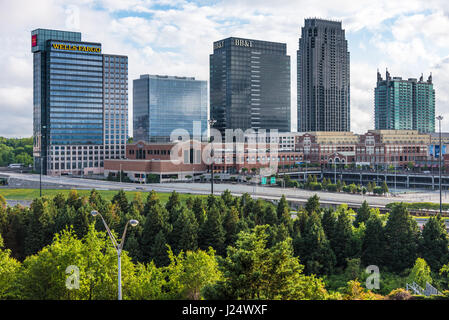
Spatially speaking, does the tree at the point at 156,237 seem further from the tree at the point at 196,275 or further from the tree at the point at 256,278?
the tree at the point at 256,278

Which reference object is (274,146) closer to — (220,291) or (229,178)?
(229,178)

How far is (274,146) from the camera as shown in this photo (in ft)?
472

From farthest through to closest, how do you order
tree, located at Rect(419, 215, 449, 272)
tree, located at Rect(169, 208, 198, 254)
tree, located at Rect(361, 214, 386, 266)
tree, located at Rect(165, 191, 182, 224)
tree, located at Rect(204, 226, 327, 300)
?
tree, located at Rect(165, 191, 182, 224), tree, located at Rect(169, 208, 198, 254), tree, located at Rect(361, 214, 386, 266), tree, located at Rect(419, 215, 449, 272), tree, located at Rect(204, 226, 327, 300)

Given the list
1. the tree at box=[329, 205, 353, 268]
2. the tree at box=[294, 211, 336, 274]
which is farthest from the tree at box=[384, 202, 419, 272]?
the tree at box=[294, 211, 336, 274]

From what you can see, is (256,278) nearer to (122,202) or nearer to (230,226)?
(230,226)

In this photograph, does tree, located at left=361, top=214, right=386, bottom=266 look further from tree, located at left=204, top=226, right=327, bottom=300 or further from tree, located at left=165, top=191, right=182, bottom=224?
tree, located at left=204, top=226, right=327, bottom=300

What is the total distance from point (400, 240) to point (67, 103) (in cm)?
14149

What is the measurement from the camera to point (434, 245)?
39.0 metres

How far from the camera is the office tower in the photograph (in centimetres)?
15900

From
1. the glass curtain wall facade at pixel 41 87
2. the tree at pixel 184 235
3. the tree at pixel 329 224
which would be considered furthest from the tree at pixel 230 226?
the glass curtain wall facade at pixel 41 87

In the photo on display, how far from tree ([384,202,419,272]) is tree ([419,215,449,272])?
0.76 m

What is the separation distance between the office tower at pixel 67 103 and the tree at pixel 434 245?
139 meters

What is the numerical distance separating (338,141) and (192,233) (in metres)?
127
